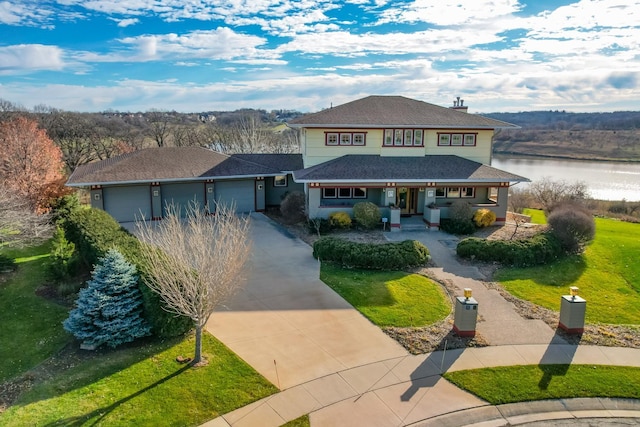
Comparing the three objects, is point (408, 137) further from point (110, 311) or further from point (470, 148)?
point (110, 311)

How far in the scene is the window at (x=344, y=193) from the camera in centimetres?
2435

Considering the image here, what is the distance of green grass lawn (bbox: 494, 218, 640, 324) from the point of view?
14.0m

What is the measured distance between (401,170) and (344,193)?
326 centimetres

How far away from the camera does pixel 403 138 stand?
25500 millimetres

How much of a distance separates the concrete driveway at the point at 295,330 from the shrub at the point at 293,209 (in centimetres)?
753

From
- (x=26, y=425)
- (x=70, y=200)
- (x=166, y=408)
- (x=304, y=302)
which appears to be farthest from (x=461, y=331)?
(x=70, y=200)

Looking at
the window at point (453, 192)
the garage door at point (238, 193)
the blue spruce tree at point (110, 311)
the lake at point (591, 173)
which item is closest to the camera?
the blue spruce tree at point (110, 311)

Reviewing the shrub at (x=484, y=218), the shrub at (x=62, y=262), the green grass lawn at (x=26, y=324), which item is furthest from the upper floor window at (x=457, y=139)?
the green grass lawn at (x=26, y=324)

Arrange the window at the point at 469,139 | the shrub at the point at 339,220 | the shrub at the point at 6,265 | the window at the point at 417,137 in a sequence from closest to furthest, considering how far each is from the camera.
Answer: the shrub at the point at 6,265
the shrub at the point at 339,220
the window at the point at 417,137
the window at the point at 469,139

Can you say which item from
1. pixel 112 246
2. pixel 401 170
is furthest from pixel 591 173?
pixel 112 246

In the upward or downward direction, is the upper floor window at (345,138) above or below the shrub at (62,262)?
above

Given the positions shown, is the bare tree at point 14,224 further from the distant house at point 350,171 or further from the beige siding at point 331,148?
the beige siding at point 331,148

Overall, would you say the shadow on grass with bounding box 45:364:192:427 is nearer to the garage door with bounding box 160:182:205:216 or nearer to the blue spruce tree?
the blue spruce tree

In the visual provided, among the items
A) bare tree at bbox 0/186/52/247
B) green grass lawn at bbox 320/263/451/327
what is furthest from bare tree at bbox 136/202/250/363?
bare tree at bbox 0/186/52/247
